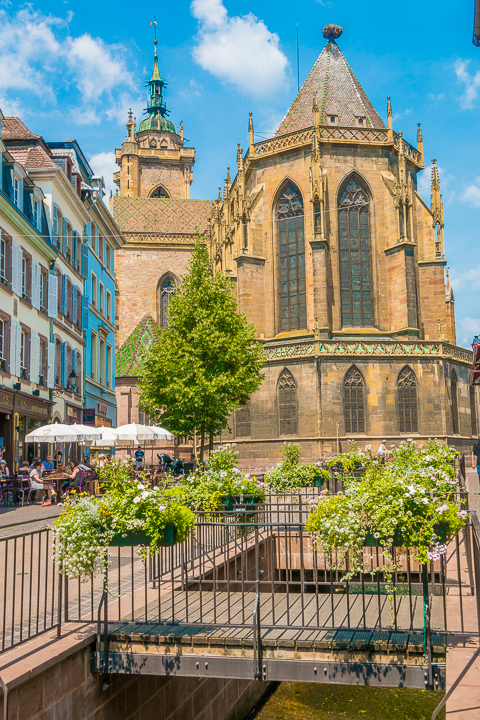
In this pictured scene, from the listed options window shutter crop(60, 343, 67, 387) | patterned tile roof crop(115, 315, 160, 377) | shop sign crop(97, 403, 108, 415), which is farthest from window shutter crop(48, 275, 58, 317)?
patterned tile roof crop(115, 315, 160, 377)

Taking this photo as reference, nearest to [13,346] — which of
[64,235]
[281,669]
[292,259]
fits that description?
[64,235]

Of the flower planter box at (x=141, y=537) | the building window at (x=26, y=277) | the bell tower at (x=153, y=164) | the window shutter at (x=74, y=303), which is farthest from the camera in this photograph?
the bell tower at (x=153, y=164)

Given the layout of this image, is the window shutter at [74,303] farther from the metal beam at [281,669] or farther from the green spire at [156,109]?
the green spire at [156,109]

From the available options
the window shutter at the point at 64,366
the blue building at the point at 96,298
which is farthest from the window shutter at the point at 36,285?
the blue building at the point at 96,298

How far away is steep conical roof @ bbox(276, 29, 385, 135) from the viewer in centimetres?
4009

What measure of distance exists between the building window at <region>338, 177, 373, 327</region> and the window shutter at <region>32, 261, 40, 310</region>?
17714 mm

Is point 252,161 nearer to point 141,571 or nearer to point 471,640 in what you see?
point 141,571

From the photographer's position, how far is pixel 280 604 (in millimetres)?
7254

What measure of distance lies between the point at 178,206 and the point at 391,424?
32.3 meters

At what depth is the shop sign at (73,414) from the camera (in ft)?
90.0

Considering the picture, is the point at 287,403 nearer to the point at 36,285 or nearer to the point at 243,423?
the point at 243,423

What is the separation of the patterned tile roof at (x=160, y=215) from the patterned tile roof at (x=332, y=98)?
16.0 meters

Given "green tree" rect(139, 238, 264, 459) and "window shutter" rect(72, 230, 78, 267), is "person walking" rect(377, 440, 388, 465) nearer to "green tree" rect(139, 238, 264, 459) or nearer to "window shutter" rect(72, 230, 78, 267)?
"green tree" rect(139, 238, 264, 459)

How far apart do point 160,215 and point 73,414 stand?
32.2m
